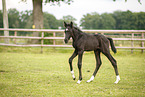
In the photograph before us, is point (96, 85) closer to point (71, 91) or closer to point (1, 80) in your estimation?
point (71, 91)

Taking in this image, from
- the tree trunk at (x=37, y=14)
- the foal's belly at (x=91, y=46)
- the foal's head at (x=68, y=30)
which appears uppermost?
the tree trunk at (x=37, y=14)

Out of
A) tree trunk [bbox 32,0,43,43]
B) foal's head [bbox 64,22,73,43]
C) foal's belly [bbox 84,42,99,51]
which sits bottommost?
foal's belly [bbox 84,42,99,51]

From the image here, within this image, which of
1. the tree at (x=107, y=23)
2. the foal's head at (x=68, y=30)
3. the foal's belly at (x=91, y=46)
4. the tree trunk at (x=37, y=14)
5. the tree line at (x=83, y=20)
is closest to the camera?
the foal's head at (x=68, y=30)

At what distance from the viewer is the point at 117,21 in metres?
84.8

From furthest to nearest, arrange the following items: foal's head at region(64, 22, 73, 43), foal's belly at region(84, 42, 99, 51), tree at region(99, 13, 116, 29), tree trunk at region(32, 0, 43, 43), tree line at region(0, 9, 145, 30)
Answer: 1. tree at region(99, 13, 116, 29)
2. tree line at region(0, 9, 145, 30)
3. tree trunk at region(32, 0, 43, 43)
4. foal's belly at region(84, 42, 99, 51)
5. foal's head at region(64, 22, 73, 43)

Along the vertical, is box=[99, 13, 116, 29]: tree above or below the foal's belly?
above

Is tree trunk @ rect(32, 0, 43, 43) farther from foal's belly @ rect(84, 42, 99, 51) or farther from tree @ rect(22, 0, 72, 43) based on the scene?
foal's belly @ rect(84, 42, 99, 51)

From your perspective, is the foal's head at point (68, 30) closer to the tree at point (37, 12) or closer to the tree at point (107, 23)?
the tree at point (37, 12)

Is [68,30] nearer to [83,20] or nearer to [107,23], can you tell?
[107,23]

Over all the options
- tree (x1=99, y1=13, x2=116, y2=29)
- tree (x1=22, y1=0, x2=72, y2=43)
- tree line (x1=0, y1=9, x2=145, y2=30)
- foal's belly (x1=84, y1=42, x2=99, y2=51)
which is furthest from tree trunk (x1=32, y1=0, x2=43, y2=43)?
tree (x1=99, y1=13, x2=116, y2=29)

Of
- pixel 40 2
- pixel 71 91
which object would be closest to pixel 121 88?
pixel 71 91

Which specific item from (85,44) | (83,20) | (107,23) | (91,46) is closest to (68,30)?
(85,44)

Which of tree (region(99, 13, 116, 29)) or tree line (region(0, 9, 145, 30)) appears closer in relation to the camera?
tree line (region(0, 9, 145, 30))

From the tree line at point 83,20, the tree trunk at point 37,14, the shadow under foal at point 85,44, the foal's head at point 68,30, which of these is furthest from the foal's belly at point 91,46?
the tree line at point 83,20
